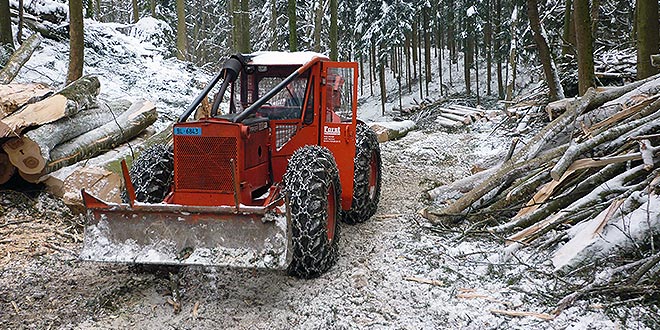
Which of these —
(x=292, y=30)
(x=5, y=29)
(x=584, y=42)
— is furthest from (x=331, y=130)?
(x=292, y=30)

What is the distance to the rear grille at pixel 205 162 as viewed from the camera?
17.6 ft

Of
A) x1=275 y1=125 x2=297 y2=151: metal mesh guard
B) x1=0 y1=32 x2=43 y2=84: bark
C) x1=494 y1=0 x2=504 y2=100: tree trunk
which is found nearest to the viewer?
x1=275 y1=125 x2=297 y2=151: metal mesh guard

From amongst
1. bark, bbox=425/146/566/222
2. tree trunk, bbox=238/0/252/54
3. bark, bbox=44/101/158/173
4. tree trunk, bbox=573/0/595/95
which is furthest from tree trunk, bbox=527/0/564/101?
tree trunk, bbox=238/0/252/54

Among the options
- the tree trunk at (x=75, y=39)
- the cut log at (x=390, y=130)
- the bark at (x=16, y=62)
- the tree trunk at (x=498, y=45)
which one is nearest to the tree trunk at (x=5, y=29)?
the bark at (x=16, y=62)

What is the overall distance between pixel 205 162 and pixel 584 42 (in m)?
7.77

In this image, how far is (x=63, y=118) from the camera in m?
7.73

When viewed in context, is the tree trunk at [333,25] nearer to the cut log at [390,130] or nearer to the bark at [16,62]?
the cut log at [390,130]

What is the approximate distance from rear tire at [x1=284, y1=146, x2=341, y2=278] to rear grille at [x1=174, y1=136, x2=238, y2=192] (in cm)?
64

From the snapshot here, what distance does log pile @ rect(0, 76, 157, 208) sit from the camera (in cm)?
689

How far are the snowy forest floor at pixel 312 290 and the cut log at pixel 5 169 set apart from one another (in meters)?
0.47

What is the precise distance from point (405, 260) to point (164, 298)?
260 centimetres

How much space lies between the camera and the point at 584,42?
9758mm

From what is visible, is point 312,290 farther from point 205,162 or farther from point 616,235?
point 616,235

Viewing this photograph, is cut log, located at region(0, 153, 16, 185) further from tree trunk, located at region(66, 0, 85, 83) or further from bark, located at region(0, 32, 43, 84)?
tree trunk, located at region(66, 0, 85, 83)
